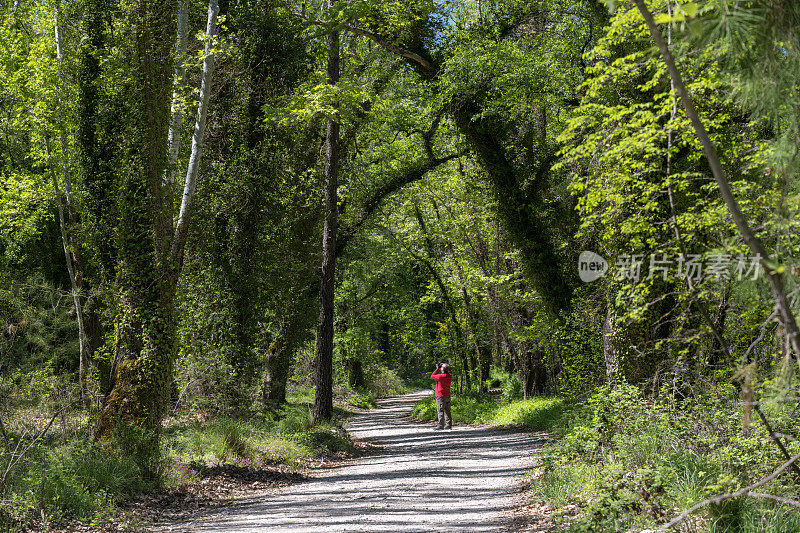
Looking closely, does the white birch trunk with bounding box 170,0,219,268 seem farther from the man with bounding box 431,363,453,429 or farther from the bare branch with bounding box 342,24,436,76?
the man with bounding box 431,363,453,429

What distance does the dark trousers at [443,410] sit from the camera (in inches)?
701

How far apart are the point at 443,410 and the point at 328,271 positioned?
5891mm

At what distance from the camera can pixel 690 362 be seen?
343 inches

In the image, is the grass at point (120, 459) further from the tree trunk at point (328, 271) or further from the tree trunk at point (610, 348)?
the tree trunk at point (610, 348)

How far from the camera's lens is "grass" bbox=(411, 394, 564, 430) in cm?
1673

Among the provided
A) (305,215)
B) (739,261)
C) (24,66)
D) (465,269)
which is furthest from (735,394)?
(24,66)

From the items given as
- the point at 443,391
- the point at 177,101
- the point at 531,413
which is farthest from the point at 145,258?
the point at 531,413

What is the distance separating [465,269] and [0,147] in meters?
16.4

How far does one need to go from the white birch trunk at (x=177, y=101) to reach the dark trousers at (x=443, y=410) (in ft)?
33.7

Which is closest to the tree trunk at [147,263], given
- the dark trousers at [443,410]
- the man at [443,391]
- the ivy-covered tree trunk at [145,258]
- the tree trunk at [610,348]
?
the ivy-covered tree trunk at [145,258]

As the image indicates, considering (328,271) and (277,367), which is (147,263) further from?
(277,367)

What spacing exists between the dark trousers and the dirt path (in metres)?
3.14

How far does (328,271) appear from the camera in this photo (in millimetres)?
15094

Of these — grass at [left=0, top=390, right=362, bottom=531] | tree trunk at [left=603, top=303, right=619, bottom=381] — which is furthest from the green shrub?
grass at [left=0, top=390, right=362, bottom=531]
